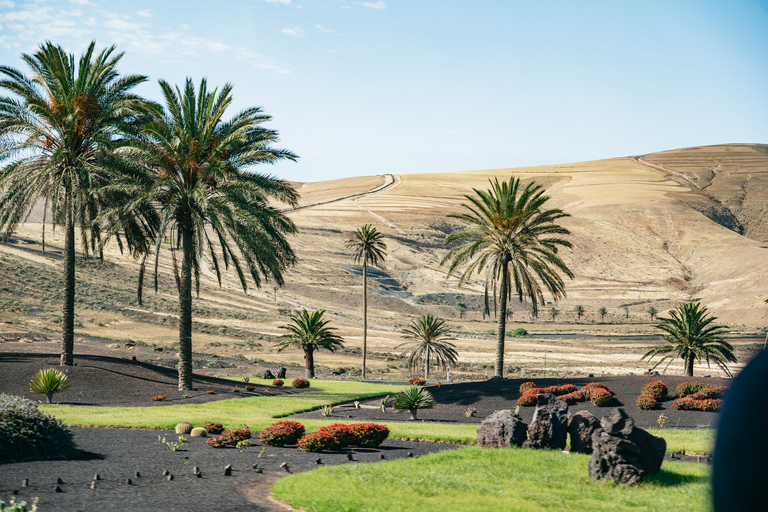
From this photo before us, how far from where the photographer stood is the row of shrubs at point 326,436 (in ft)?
48.8

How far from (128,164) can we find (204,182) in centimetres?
340

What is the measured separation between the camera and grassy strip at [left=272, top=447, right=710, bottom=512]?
9094 mm

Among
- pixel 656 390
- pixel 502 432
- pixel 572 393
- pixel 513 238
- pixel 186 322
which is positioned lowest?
pixel 572 393

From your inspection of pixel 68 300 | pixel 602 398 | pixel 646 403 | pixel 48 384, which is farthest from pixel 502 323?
pixel 68 300

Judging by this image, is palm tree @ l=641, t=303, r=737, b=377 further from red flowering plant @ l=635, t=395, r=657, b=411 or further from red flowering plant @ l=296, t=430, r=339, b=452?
red flowering plant @ l=296, t=430, r=339, b=452

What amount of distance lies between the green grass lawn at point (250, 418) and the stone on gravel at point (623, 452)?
163 inches

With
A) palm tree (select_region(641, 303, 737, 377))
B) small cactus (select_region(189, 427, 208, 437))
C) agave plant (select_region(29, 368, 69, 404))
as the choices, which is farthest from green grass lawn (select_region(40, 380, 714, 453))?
palm tree (select_region(641, 303, 737, 377))

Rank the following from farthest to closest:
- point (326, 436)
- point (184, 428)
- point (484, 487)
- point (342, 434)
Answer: point (184, 428) < point (342, 434) < point (326, 436) < point (484, 487)

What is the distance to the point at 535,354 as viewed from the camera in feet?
238

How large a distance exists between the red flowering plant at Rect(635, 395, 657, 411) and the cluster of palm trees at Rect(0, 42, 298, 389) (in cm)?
1636

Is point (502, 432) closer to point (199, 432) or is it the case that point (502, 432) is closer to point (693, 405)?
point (199, 432)

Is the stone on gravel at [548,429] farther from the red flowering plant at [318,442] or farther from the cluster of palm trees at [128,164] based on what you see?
the cluster of palm trees at [128,164]

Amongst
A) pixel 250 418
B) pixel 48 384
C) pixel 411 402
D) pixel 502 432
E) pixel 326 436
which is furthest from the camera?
pixel 411 402

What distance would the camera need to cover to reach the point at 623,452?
1057 centimetres
